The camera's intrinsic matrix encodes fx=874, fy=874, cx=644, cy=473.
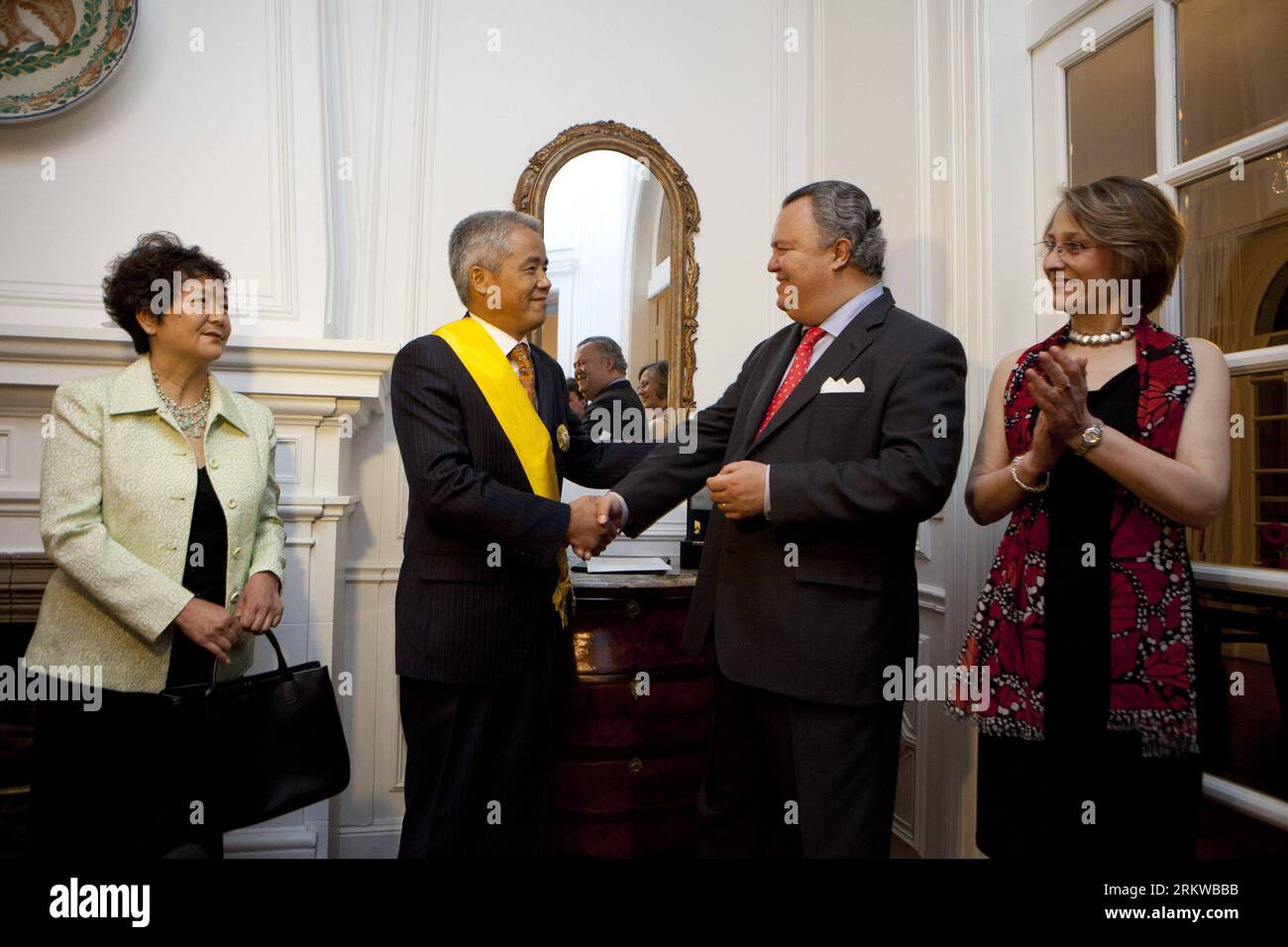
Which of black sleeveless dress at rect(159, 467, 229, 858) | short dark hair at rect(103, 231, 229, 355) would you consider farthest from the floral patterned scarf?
short dark hair at rect(103, 231, 229, 355)

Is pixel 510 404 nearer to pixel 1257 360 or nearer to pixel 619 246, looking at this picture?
pixel 619 246

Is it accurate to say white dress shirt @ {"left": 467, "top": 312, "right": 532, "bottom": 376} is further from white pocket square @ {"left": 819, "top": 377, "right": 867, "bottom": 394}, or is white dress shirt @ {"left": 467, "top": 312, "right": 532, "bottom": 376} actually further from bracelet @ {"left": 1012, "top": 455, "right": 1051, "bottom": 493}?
bracelet @ {"left": 1012, "top": 455, "right": 1051, "bottom": 493}

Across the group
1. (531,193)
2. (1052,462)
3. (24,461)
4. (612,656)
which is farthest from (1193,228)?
(24,461)

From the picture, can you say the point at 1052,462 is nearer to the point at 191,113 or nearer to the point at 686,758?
the point at 686,758

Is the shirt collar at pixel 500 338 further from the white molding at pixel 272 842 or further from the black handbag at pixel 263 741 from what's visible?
the white molding at pixel 272 842

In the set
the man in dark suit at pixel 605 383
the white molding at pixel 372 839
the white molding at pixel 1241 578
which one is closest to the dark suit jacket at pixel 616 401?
the man in dark suit at pixel 605 383

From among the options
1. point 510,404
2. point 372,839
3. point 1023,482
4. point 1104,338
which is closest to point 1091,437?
point 1023,482

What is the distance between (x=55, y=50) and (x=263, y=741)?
215 cm

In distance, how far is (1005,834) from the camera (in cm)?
163

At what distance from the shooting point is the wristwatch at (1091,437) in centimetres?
147

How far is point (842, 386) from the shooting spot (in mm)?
1671

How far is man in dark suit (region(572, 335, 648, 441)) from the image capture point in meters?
3.04

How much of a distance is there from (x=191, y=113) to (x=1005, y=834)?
288 centimetres

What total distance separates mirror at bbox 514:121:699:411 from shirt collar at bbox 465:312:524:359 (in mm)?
819
